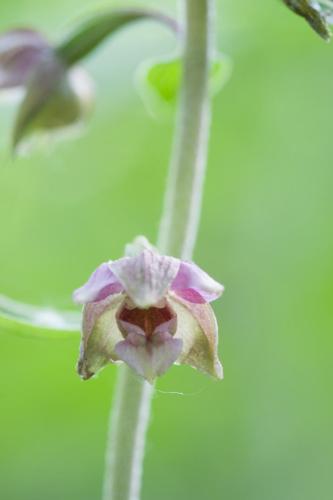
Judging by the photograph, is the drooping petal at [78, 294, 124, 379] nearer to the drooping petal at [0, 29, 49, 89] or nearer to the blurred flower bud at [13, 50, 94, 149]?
the blurred flower bud at [13, 50, 94, 149]

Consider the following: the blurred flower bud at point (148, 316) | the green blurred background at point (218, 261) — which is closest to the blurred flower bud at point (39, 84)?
the blurred flower bud at point (148, 316)

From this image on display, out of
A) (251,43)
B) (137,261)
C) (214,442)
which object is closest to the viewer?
(137,261)

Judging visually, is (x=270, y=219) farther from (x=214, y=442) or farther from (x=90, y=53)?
(x=90, y=53)

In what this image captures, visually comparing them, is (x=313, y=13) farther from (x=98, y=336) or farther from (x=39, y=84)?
(x=39, y=84)

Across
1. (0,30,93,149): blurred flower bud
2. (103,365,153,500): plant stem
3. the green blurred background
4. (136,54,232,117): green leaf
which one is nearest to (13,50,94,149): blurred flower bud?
(0,30,93,149): blurred flower bud

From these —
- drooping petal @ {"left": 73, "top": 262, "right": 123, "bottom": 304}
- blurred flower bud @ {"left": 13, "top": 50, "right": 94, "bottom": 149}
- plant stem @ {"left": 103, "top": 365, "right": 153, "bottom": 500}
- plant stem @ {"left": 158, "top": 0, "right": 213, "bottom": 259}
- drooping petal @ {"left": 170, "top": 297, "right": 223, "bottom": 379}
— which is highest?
blurred flower bud @ {"left": 13, "top": 50, "right": 94, "bottom": 149}

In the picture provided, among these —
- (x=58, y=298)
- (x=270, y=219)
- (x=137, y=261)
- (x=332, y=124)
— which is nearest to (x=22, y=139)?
(x=137, y=261)
